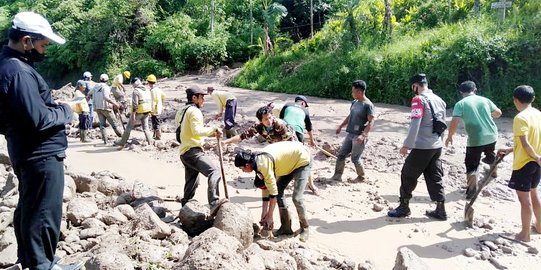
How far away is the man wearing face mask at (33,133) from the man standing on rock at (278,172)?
1.86 meters

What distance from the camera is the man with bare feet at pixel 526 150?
4883mm

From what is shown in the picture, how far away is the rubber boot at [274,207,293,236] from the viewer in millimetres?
5199

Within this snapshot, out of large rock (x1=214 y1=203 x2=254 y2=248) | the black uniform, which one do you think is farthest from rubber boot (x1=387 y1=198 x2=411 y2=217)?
the black uniform

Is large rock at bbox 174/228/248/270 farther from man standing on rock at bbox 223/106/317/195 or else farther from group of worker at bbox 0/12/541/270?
man standing on rock at bbox 223/106/317/195

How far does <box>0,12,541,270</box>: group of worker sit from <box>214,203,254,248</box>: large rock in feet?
0.84

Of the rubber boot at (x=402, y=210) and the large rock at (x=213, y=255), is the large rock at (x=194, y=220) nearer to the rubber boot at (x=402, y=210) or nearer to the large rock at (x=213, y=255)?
the large rock at (x=213, y=255)

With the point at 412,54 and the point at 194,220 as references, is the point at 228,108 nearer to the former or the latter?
the point at 194,220

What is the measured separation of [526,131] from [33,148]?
15.3 feet

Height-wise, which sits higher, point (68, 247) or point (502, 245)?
point (68, 247)

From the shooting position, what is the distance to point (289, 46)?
919 inches

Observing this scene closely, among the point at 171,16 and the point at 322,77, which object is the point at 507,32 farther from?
the point at 171,16

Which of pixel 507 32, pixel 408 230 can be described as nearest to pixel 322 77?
pixel 507 32

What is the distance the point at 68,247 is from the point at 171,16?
24.9 m

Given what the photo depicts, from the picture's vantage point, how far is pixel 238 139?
5656 millimetres
